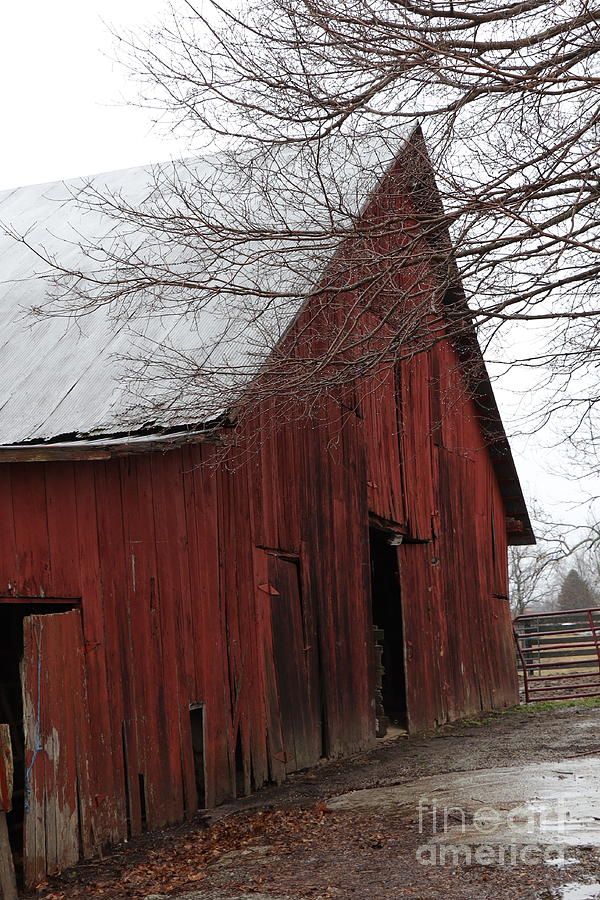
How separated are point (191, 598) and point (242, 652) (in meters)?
0.82

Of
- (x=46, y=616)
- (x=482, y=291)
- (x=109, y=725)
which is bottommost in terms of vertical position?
(x=109, y=725)

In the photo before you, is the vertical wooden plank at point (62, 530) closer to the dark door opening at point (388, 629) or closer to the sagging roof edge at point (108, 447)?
the sagging roof edge at point (108, 447)

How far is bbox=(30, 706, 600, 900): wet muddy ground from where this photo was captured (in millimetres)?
5820

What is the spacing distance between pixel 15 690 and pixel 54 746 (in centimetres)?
367

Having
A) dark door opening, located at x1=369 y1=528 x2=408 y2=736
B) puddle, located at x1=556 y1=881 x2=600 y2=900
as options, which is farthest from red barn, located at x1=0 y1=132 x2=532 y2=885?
puddle, located at x1=556 y1=881 x2=600 y2=900

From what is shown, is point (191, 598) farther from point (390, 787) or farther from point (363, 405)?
point (363, 405)

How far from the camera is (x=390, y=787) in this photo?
8898 mm

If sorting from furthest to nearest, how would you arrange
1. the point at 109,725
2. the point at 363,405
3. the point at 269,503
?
the point at 363,405 → the point at 269,503 → the point at 109,725

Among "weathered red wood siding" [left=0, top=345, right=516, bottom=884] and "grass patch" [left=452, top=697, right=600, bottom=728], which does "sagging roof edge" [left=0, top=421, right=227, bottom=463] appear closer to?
"weathered red wood siding" [left=0, top=345, right=516, bottom=884]

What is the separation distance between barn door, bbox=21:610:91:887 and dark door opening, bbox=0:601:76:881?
1.59 feet

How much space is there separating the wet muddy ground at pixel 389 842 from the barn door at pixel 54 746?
0.69ft

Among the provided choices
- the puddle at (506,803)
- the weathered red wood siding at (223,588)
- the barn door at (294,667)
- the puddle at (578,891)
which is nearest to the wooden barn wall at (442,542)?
the weathered red wood siding at (223,588)

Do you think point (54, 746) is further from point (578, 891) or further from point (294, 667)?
point (578, 891)

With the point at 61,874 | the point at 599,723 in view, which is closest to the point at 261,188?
the point at 61,874
